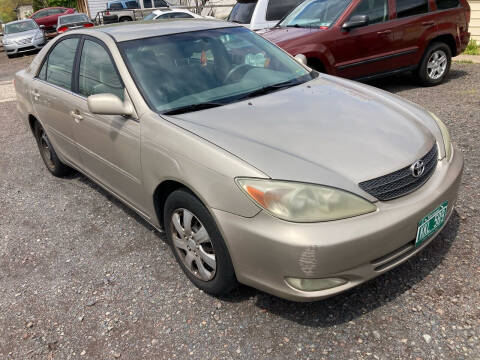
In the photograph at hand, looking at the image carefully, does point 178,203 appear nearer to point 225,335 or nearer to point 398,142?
point 225,335

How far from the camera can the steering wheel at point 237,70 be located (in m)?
3.12

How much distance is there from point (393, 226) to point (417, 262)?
2.71 ft

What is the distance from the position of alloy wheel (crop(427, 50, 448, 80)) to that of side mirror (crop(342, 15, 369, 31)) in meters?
1.39

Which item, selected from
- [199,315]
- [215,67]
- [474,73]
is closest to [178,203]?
[199,315]

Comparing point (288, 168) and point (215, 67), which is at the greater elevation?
point (215, 67)

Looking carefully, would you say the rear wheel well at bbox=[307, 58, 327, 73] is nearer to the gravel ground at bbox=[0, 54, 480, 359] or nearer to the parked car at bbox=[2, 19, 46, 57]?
the gravel ground at bbox=[0, 54, 480, 359]

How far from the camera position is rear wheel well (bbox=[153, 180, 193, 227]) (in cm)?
262

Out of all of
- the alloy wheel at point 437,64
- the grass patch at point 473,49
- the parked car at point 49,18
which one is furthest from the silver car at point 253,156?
the parked car at point 49,18

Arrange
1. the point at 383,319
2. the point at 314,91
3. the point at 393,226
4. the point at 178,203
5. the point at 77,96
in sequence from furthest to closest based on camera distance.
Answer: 1. the point at 77,96
2. the point at 314,91
3. the point at 178,203
4. the point at 383,319
5. the point at 393,226

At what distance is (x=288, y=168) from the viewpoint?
2.15 metres

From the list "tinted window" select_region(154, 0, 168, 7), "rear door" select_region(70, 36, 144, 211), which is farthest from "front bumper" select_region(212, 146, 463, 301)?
"tinted window" select_region(154, 0, 168, 7)

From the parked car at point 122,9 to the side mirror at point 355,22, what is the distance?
58.9 feet

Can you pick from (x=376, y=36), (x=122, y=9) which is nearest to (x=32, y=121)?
(x=376, y=36)

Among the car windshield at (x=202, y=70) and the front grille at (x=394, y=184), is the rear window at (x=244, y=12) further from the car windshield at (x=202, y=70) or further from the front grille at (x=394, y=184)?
the front grille at (x=394, y=184)
